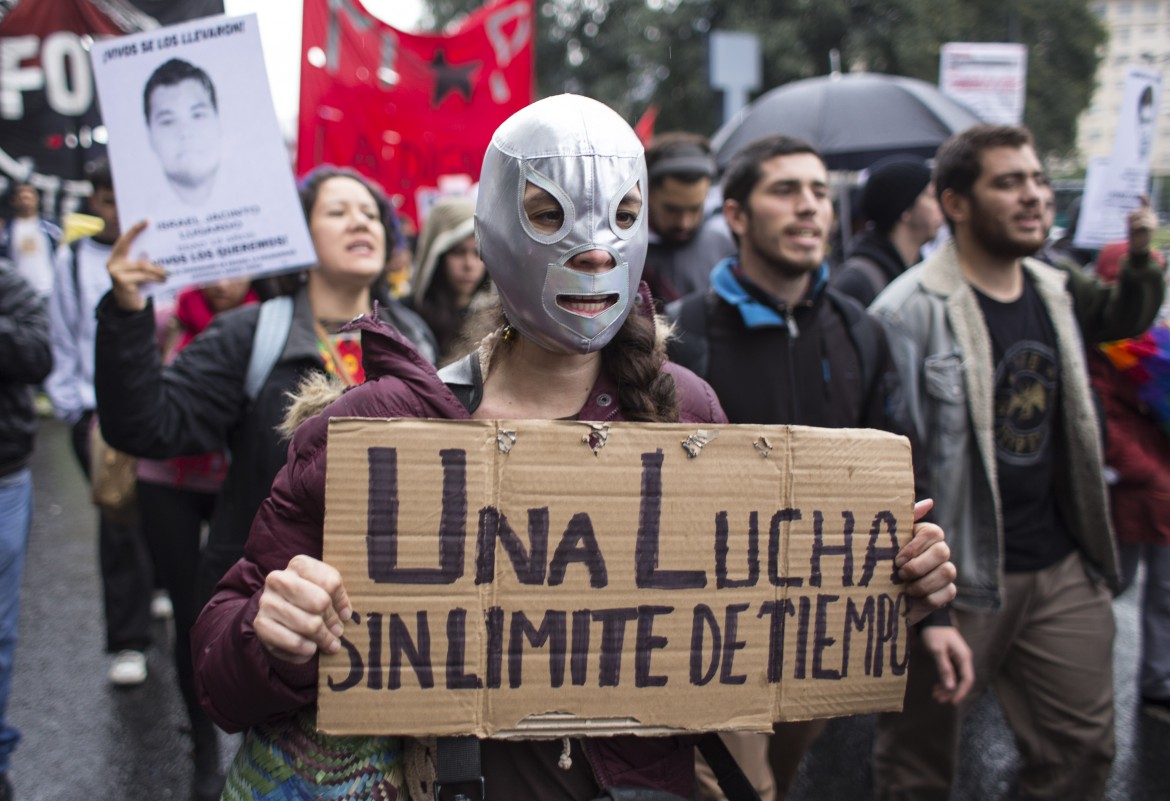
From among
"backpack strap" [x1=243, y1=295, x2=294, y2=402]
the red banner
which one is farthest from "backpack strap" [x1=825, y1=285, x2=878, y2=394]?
the red banner

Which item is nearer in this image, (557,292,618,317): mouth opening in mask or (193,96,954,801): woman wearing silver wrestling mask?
(193,96,954,801): woman wearing silver wrestling mask

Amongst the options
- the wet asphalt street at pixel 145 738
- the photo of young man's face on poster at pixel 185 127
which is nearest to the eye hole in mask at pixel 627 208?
the photo of young man's face on poster at pixel 185 127

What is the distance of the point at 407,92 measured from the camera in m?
6.32

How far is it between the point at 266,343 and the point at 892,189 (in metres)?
3.37

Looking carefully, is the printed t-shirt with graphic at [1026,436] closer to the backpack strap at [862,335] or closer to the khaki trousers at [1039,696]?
the khaki trousers at [1039,696]

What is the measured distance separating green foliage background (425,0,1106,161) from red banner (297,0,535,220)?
59.6ft

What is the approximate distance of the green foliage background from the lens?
23.9m

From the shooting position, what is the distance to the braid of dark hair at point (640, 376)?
1.91 m

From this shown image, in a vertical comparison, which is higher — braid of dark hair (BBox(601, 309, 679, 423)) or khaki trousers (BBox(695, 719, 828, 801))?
braid of dark hair (BBox(601, 309, 679, 423))

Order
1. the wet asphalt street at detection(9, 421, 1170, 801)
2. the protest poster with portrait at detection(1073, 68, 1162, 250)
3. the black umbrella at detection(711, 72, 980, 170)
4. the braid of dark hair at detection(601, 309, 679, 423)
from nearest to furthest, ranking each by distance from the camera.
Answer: the braid of dark hair at detection(601, 309, 679, 423) < the wet asphalt street at detection(9, 421, 1170, 801) < the protest poster with portrait at detection(1073, 68, 1162, 250) < the black umbrella at detection(711, 72, 980, 170)

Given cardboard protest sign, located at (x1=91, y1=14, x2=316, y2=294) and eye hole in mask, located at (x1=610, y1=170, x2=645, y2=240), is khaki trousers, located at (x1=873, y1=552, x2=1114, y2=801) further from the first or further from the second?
cardboard protest sign, located at (x1=91, y1=14, x2=316, y2=294)

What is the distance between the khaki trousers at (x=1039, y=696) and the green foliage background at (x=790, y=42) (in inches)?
859

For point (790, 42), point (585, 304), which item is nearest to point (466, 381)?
point (585, 304)

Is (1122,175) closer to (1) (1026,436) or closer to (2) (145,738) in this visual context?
(1) (1026,436)
